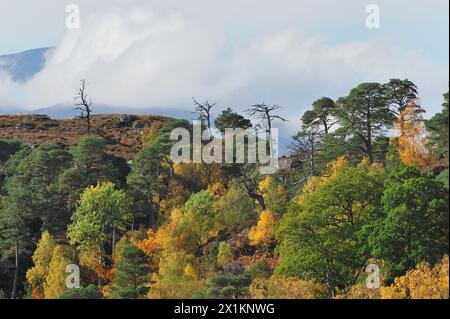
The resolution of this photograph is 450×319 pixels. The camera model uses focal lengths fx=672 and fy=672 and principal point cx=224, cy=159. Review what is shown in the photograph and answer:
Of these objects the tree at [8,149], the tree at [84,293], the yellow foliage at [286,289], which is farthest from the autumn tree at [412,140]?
the tree at [8,149]

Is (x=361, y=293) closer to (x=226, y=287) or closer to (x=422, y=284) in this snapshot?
(x=422, y=284)

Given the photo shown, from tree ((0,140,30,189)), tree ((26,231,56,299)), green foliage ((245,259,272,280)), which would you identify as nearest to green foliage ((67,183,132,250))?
tree ((26,231,56,299))

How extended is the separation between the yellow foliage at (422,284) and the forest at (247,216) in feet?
0.29

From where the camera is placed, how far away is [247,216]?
76688 millimetres

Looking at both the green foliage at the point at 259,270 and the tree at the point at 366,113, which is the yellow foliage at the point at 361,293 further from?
the tree at the point at 366,113

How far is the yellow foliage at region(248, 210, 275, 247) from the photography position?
67000 mm

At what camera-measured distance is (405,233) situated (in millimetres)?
48219

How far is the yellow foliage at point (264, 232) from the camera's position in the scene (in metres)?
67.0

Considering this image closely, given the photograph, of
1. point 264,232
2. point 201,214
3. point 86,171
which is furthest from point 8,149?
point 264,232

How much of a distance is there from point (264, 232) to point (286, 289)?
63.5 feet

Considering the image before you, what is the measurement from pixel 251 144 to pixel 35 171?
27014 millimetres

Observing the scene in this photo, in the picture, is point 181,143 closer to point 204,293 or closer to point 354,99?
point 354,99

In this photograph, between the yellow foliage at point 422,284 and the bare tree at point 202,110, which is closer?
the yellow foliage at point 422,284

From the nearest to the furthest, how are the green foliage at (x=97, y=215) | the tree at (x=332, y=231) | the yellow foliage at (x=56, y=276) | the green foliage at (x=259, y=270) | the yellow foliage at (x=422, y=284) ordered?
the yellow foliage at (x=422, y=284) → the tree at (x=332, y=231) → the green foliage at (x=259, y=270) → the yellow foliage at (x=56, y=276) → the green foliage at (x=97, y=215)
